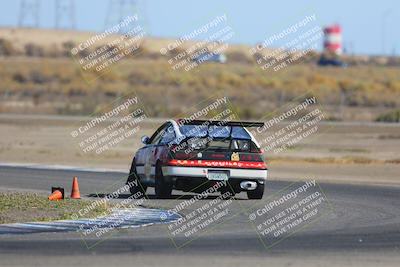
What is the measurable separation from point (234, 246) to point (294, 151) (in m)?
26.4

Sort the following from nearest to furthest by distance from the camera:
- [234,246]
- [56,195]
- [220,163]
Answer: [234,246], [56,195], [220,163]

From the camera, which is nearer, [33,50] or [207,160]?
[207,160]

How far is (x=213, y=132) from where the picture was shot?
21.2 metres

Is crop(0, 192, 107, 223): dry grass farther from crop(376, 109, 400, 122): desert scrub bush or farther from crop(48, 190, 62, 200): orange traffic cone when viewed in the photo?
crop(376, 109, 400, 122): desert scrub bush

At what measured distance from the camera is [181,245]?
14812 mm

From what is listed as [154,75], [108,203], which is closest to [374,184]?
[108,203]

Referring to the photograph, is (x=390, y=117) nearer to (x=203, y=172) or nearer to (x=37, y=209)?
(x=203, y=172)

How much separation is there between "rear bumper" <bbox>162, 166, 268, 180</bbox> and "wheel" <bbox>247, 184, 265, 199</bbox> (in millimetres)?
192

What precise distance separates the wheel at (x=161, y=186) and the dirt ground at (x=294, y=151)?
817 cm

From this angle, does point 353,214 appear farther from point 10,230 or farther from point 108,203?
point 10,230

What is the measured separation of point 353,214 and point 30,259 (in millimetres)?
7355

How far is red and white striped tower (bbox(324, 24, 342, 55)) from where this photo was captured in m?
150

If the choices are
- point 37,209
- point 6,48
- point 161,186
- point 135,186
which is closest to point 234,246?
point 37,209

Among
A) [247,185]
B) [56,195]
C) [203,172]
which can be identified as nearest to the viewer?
[56,195]
